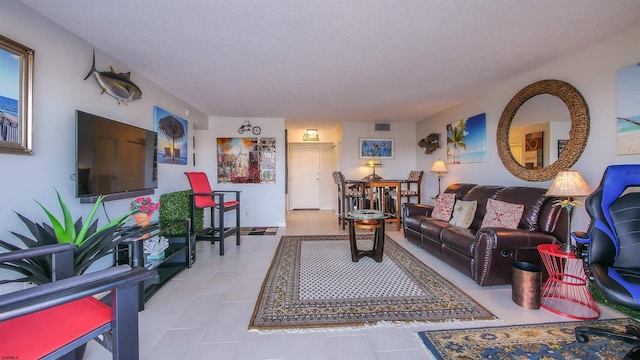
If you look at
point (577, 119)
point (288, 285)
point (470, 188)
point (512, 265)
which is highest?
point (577, 119)

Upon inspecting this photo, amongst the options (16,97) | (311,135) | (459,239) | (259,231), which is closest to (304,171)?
(311,135)

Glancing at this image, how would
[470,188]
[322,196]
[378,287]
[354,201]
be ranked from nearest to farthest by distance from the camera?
[378,287] → [470,188] → [354,201] → [322,196]

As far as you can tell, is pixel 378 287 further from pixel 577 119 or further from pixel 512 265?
pixel 577 119

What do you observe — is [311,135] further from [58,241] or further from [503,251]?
[58,241]

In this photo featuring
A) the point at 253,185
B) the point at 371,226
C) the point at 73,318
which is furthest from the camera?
the point at 253,185

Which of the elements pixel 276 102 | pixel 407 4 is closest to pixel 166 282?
pixel 276 102

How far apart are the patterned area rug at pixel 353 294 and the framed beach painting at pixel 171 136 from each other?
6.81 feet

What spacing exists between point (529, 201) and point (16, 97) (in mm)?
4237

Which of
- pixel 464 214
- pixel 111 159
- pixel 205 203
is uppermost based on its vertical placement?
pixel 111 159

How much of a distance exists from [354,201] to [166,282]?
3.66 metres

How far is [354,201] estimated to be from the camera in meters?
5.45

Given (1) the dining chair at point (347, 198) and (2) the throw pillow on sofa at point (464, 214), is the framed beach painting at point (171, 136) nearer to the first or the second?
(1) the dining chair at point (347, 198)

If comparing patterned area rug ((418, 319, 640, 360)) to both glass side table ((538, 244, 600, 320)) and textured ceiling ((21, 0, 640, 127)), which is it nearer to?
glass side table ((538, 244, 600, 320))

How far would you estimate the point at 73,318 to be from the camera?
1.10 meters
